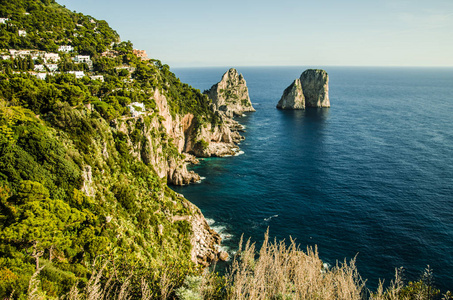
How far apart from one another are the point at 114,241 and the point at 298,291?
18.6 meters

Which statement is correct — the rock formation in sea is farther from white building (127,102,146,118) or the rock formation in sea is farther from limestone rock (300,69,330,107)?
white building (127,102,146,118)

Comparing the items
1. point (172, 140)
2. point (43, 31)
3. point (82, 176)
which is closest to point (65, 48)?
point (43, 31)

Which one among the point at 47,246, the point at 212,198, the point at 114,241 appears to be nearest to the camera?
the point at 47,246

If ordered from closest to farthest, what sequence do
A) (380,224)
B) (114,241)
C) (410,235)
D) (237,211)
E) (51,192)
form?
(51,192)
(114,241)
(410,235)
(380,224)
(237,211)

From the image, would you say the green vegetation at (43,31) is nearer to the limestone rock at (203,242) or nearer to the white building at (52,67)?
the white building at (52,67)

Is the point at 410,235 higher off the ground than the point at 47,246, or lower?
lower

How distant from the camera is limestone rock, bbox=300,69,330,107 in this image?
168 meters

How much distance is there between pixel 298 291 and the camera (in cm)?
2061

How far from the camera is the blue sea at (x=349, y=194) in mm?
43688

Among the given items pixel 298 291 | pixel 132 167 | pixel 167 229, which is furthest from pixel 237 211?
pixel 298 291

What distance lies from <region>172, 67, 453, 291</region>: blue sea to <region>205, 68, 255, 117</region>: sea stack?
41.3 meters

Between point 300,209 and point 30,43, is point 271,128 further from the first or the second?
point 30,43

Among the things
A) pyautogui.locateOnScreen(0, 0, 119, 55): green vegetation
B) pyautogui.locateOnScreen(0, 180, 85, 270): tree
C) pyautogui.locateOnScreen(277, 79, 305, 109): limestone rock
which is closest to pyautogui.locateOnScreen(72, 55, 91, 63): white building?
pyautogui.locateOnScreen(0, 0, 119, 55): green vegetation

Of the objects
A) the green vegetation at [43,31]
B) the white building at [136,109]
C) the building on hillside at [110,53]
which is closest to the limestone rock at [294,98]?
the green vegetation at [43,31]
